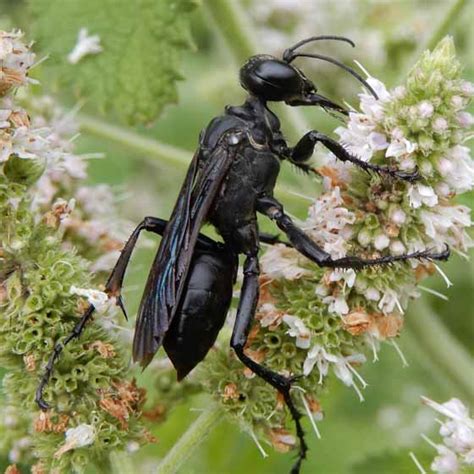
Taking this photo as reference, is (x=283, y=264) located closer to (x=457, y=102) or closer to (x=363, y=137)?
(x=363, y=137)

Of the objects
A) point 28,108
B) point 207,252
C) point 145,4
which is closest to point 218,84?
point 145,4

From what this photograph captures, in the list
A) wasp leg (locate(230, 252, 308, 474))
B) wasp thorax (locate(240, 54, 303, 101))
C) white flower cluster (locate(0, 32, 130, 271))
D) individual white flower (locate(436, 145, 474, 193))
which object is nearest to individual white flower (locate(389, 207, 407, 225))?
individual white flower (locate(436, 145, 474, 193))

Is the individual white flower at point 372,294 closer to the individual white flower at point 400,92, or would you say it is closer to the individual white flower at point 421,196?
the individual white flower at point 421,196

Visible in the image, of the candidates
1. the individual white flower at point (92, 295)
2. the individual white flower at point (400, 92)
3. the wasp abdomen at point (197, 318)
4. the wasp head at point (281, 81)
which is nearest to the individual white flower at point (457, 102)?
the individual white flower at point (400, 92)

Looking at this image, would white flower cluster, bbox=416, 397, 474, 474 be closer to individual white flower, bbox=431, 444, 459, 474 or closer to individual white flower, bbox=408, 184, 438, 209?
individual white flower, bbox=431, 444, 459, 474

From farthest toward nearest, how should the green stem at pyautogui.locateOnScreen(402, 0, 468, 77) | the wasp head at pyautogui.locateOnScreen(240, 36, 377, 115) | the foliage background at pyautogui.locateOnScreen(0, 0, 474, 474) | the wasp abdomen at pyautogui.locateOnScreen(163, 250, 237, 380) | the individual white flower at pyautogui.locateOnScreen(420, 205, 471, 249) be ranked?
the foliage background at pyautogui.locateOnScreen(0, 0, 474, 474)
the green stem at pyautogui.locateOnScreen(402, 0, 468, 77)
the wasp head at pyautogui.locateOnScreen(240, 36, 377, 115)
the wasp abdomen at pyautogui.locateOnScreen(163, 250, 237, 380)
the individual white flower at pyautogui.locateOnScreen(420, 205, 471, 249)
